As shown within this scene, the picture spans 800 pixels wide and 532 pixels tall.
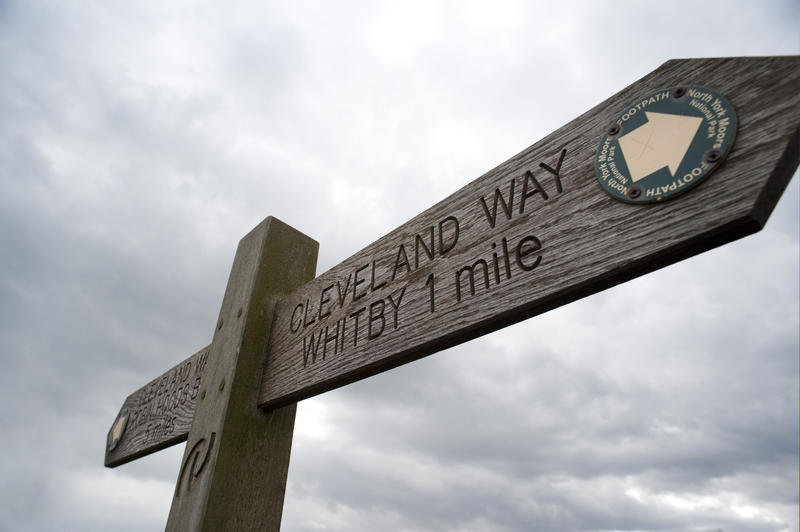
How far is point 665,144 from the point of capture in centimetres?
89

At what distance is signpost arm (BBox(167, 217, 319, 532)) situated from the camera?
1.45 m

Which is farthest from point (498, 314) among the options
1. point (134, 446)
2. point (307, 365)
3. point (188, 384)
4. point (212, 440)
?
point (134, 446)

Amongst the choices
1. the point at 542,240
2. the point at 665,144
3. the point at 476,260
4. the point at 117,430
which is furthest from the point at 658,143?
the point at 117,430

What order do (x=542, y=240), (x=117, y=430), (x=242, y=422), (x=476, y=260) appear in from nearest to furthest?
(x=542, y=240)
(x=476, y=260)
(x=242, y=422)
(x=117, y=430)

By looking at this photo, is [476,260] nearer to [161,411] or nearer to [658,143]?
[658,143]

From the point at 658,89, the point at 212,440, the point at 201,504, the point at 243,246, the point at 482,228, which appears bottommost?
the point at 201,504

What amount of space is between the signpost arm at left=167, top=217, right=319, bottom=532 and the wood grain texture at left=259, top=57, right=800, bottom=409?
0.11 meters

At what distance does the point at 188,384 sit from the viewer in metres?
2.04

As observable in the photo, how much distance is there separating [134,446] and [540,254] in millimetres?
2229

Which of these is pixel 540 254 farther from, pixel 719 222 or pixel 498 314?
pixel 719 222

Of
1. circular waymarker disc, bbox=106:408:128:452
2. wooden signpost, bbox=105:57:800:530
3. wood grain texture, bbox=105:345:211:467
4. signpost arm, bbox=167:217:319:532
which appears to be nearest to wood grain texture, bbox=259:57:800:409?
wooden signpost, bbox=105:57:800:530

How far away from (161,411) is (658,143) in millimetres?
2201

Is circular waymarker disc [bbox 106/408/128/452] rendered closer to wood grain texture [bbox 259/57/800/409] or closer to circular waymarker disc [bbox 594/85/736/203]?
wood grain texture [bbox 259/57/800/409]

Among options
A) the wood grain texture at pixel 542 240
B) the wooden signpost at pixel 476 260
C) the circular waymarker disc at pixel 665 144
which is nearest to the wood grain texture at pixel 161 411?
the wooden signpost at pixel 476 260
